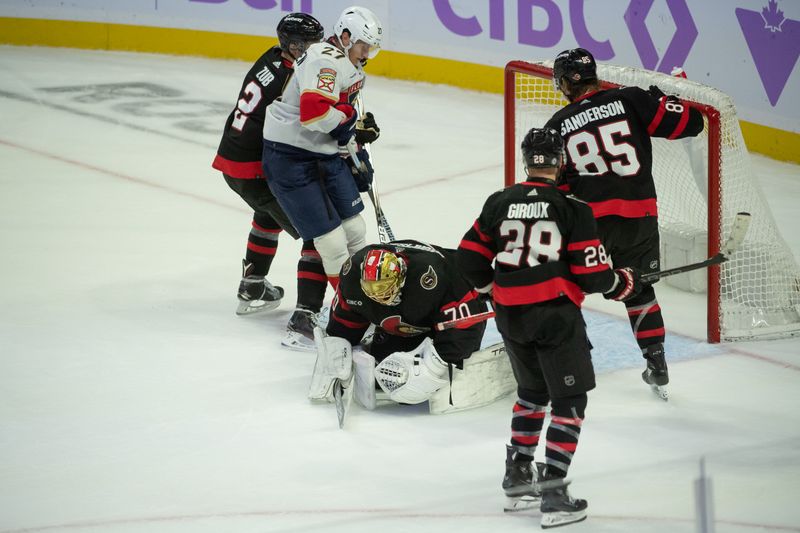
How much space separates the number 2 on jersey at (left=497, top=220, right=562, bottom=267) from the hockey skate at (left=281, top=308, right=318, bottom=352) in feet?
5.12

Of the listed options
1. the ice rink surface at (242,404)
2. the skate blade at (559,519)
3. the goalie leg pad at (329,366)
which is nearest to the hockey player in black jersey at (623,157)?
the ice rink surface at (242,404)

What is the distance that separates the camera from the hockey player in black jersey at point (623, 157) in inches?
151

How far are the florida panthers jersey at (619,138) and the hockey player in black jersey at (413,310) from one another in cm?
53

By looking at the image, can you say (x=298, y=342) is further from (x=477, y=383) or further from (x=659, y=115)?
(x=659, y=115)

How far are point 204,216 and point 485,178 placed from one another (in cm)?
162

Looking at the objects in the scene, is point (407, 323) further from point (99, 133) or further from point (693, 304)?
point (99, 133)

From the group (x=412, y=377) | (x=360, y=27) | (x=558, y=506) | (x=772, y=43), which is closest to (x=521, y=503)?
(x=558, y=506)

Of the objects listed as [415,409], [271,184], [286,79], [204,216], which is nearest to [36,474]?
[415,409]

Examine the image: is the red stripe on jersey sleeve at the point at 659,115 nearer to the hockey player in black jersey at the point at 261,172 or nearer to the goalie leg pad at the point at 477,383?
the goalie leg pad at the point at 477,383

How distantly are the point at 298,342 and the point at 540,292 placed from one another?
5.37 ft

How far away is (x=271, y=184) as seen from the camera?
14.8 ft

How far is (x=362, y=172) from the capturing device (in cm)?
461

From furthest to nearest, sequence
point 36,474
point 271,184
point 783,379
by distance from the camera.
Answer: point 271,184, point 783,379, point 36,474

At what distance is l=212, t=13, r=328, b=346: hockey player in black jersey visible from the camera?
178 inches
